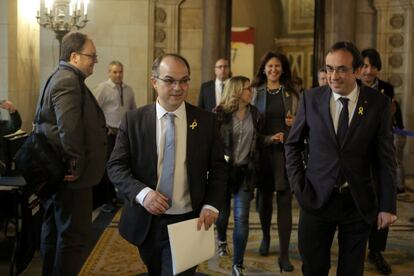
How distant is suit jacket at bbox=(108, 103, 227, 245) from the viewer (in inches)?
119

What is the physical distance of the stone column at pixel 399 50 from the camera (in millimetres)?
9359

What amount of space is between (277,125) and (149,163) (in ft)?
7.05

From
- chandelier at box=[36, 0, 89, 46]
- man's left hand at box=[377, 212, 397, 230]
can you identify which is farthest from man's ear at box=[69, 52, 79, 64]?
chandelier at box=[36, 0, 89, 46]

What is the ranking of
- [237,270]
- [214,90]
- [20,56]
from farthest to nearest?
1. [214,90]
2. [20,56]
3. [237,270]

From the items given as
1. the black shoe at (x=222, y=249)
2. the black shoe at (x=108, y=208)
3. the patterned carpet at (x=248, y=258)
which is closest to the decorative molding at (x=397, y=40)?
the patterned carpet at (x=248, y=258)

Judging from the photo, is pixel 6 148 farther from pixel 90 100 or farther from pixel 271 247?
pixel 271 247

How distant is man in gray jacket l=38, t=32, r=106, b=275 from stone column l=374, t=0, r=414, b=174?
634cm

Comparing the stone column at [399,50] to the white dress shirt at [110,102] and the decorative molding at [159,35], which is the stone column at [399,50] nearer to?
the decorative molding at [159,35]

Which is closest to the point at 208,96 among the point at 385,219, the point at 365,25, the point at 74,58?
the point at 74,58

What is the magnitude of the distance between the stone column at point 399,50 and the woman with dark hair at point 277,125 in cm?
484

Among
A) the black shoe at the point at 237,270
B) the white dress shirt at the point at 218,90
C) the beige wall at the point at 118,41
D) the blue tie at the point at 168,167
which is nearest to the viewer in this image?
the blue tie at the point at 168,167

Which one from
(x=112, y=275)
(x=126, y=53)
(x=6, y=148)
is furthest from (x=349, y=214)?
(x=126, y=53)

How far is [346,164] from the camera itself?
323 cm

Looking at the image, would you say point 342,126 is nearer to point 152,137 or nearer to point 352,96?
point 352,96
